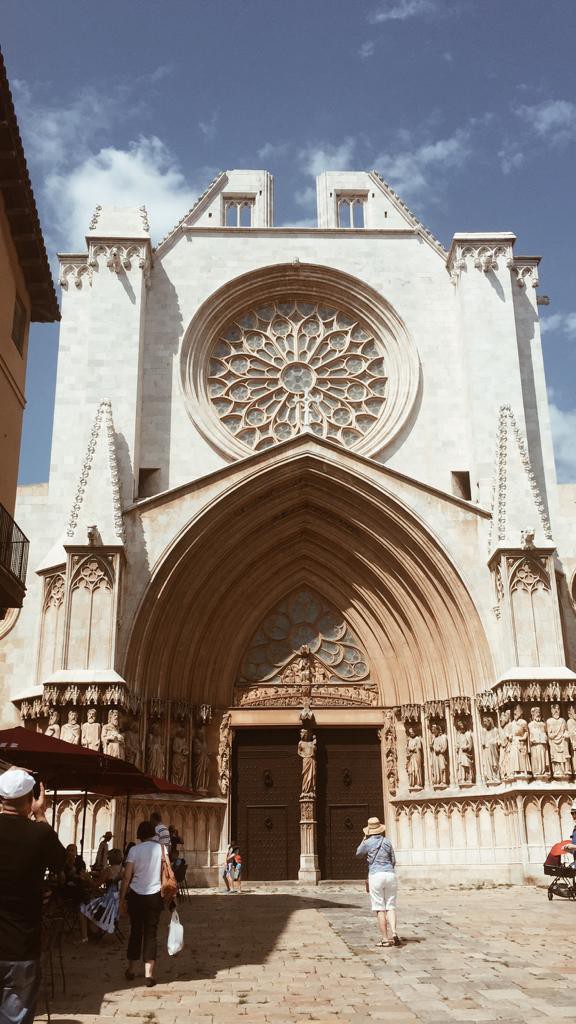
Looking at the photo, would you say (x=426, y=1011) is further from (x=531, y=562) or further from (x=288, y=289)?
(x=288, y=289)

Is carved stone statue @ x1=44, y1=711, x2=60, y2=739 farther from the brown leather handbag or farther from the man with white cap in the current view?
the man with white cap

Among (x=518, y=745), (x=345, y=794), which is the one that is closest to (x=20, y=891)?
(x=518, y=745)

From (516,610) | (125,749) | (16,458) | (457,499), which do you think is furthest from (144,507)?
(516,610)

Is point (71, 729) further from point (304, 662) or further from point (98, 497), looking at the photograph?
point (304, 662)

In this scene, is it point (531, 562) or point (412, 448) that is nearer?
point (531, 562)

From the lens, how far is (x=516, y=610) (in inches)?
662

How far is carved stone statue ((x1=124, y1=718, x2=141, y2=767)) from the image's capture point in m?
16.0

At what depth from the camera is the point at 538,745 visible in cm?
1580

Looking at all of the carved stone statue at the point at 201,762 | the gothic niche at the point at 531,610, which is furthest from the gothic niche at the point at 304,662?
the gothic niche at the point at 531,610

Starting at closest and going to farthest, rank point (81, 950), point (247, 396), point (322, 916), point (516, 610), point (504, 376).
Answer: point (81, 950) → point (322, 916) → point (516, 610) → point (504, 376) → point (247, 396)

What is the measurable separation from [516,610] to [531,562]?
91cm

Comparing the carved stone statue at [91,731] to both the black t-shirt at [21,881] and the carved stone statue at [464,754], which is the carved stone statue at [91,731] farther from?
the black t-shirt at [21,881]

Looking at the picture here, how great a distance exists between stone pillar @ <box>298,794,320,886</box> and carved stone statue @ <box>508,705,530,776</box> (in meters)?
4.14

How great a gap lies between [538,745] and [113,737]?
22.4 ft
